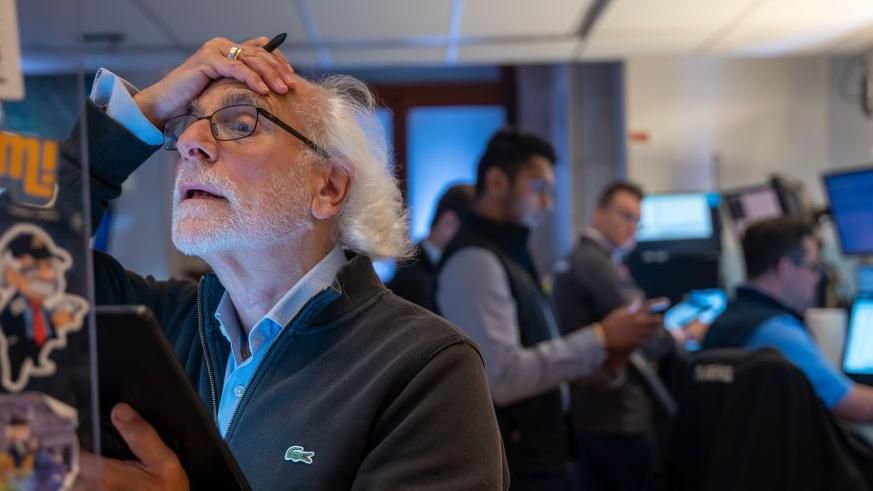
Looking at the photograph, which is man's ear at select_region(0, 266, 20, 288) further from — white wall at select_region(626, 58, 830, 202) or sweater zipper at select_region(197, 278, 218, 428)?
white wall at select_region(626, 58, 830, 202)

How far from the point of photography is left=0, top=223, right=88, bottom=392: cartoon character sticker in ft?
1.76

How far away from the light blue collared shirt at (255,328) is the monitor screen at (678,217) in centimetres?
367

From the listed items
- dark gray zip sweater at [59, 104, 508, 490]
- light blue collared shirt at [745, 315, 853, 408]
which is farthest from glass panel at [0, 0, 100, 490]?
light blue collared shirt at [745, 315, 853, 408]

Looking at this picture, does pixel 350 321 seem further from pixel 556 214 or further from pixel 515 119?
pixel 515 119

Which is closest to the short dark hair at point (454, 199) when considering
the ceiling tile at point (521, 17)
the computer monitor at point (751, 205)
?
the ceiling tile at point (521, 17)

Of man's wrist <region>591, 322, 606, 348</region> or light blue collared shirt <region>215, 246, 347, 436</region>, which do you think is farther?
man's wrist <region>591, 322, 606, 348</region>

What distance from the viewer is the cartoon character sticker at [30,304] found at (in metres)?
0.54

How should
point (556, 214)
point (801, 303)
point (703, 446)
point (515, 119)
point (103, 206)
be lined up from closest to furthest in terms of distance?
point (103, 206) → point (703, 446) → point (801, 303) → point (556, 214) → point (515, 119)

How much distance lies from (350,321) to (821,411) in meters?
1.54

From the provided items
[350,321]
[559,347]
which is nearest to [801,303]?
[559,347]

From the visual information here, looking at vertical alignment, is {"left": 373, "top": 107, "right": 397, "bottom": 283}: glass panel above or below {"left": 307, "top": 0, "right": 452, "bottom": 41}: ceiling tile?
below

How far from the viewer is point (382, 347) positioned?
1033 millimetres

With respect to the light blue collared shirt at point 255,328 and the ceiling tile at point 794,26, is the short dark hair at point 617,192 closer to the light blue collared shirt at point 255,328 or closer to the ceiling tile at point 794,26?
the ceiling tile at point 794,26

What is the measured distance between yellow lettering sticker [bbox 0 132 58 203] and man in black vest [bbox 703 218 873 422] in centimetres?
219
